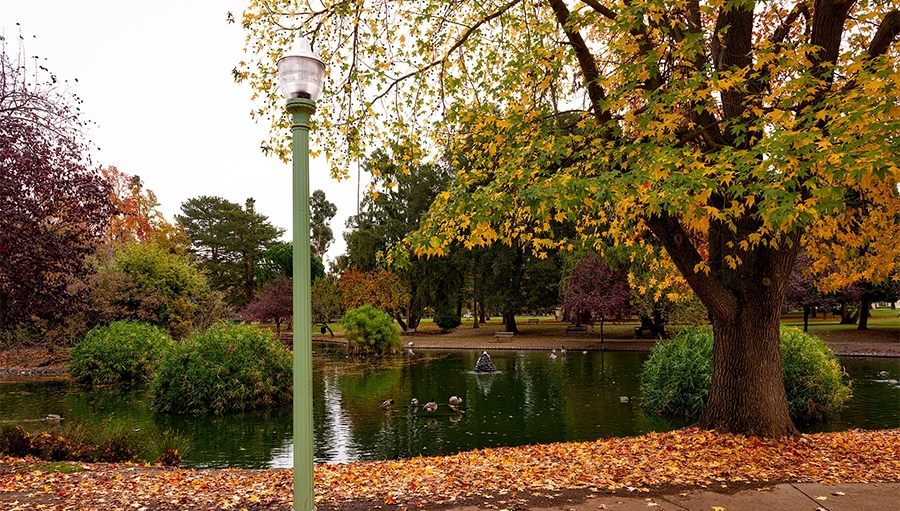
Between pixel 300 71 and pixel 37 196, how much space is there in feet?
21.0

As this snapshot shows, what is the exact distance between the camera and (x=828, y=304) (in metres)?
28.5

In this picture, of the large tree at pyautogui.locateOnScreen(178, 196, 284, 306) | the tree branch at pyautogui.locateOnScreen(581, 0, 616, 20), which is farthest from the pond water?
the large tree at pyautogui.locateOnScreen(178, 196, 284, 306)

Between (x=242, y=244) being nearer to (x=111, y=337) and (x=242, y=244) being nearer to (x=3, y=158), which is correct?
(x=111, y=337)

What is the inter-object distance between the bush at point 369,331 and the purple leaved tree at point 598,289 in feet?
30.9

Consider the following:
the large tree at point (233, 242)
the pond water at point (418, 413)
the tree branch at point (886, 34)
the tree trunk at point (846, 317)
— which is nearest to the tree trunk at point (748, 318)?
the tree branch at point (886, 34)

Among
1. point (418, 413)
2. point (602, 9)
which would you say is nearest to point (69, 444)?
point (418, 413)

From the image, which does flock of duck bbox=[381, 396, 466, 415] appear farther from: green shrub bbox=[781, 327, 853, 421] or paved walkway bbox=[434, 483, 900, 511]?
paved walkway bbox=[434, 483, 900, 511]

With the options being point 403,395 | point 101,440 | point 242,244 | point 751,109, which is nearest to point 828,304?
point 403,395

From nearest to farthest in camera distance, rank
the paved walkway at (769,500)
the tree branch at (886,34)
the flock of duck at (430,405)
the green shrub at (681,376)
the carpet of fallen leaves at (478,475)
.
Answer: the paved walkway at (769,500) → the carpet of fallen leaves at (478,475) → the tree branch at (886,34) → the green shrub at (681,376) → the flock of duck at (430,405)

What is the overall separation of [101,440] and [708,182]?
926cm

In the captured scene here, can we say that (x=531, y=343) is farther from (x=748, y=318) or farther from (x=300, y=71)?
(x=300, y=71)

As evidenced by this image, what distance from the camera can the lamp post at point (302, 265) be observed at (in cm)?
347

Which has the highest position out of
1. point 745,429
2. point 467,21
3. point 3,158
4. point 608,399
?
point 467,21

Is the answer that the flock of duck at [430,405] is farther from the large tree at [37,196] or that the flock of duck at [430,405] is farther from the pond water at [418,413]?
the large tree at [37,196]
